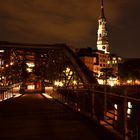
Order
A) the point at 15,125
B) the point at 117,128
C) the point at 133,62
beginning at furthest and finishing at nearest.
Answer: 1. the point at 133,62
2. the point at 15,125
3. the point at 117,128

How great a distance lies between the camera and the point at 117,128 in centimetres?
905

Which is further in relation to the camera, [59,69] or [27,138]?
[59,69]

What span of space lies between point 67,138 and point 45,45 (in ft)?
93.8

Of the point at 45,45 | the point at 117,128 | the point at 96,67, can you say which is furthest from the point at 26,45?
the point at 96,67

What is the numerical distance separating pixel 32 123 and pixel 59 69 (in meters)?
29.9

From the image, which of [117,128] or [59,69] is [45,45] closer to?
[59,69]

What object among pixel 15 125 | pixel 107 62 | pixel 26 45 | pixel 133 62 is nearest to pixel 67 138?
pixel 15 125

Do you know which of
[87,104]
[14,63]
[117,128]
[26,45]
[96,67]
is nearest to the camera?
[117,128]

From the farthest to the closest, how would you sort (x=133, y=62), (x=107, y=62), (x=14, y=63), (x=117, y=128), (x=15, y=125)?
(x=107, y=62), (x=133, y=62), (x=14, y=63), (x=15, y=125), (x=117, y=128)

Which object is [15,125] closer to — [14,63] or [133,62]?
[14,63]

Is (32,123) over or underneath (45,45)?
underneath

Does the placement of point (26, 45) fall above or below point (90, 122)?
above

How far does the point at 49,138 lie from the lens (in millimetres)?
8398

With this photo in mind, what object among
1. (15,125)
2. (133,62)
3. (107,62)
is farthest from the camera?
(107,62)
